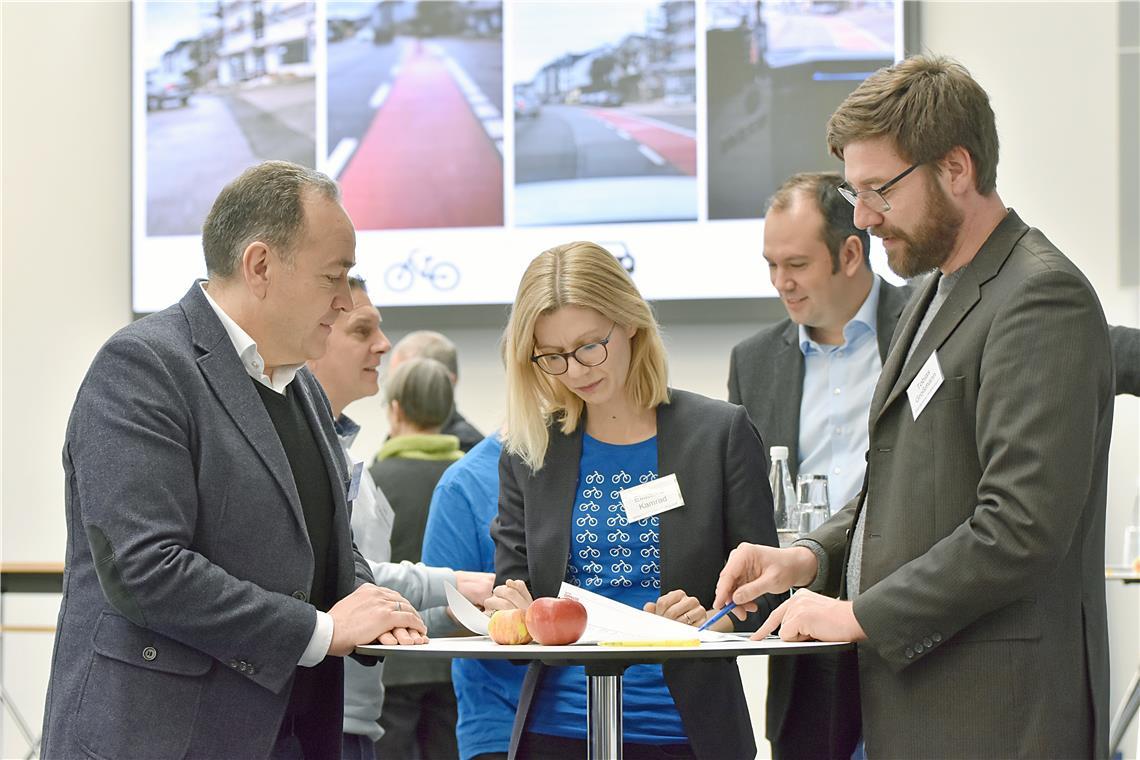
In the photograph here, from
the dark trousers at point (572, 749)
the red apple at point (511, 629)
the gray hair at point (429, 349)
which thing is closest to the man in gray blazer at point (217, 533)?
the red apple at point (511, 629)

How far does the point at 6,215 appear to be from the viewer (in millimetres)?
5875

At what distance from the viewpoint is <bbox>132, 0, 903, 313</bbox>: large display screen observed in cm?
532

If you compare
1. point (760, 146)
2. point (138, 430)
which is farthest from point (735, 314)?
point (138, 430)

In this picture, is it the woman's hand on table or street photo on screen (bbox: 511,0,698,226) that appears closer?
the woman's hand on table

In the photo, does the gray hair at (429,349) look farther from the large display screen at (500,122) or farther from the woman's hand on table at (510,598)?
the woman's hand on table at (510,598)

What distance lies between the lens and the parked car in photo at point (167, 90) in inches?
225

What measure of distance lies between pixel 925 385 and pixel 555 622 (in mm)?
699

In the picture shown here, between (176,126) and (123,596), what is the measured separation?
4143 mm

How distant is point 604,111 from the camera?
5434 millimetres

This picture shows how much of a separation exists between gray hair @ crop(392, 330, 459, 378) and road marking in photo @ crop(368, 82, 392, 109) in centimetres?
105

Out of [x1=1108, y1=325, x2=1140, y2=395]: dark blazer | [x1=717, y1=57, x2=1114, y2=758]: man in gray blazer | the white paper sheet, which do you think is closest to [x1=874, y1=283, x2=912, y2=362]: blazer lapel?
[x1=1108, y1=325, x2=1140, y2=395]: dark blazer

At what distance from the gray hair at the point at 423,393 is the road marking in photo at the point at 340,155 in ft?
4.91

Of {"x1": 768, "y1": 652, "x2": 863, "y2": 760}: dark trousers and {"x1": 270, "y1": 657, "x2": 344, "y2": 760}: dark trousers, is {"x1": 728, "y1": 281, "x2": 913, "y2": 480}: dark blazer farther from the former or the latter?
{"x1": 270, "y1": 657, "x2": 344, "y2": 760}: dark trousers

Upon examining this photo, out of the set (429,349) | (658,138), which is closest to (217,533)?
(429,349)
